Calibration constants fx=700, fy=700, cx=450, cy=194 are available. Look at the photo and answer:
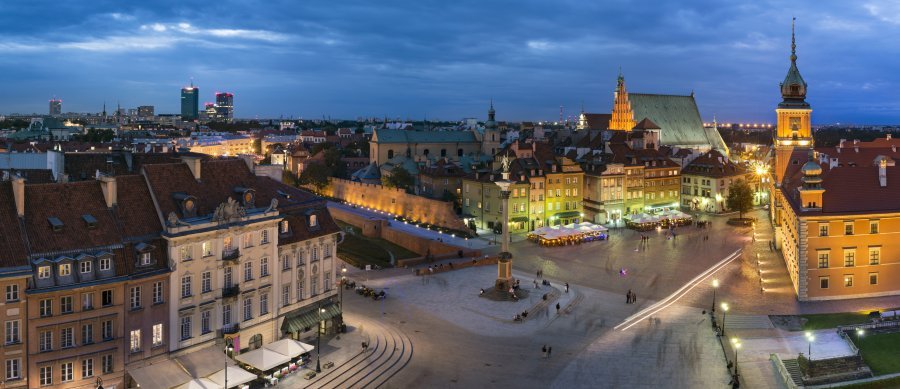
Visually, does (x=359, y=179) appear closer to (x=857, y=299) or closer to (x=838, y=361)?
(x=857, y=299)

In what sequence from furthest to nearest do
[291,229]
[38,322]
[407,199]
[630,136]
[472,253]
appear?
1. [630,136]
2. [407,199]
3. [472,253]
4. [291,229]
5. [38,322]

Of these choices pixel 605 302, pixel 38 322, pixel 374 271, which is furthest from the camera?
pixel 374 271

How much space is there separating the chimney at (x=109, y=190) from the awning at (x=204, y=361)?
24.1ft

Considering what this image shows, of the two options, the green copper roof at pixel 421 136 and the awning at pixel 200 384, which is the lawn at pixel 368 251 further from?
the green copper roof at pixel 421 136

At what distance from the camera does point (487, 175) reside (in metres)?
74.2

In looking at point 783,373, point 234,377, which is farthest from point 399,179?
point 783,373

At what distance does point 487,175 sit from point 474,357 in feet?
134

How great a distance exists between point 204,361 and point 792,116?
69.3 metres

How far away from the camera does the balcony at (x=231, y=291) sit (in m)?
32.4

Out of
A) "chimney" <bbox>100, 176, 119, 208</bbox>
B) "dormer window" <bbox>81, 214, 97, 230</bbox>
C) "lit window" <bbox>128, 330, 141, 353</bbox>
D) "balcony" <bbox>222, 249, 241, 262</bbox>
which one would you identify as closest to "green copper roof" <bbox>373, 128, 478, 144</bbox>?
"balcony" <bbox>222, 249, 241, 262</bbox>

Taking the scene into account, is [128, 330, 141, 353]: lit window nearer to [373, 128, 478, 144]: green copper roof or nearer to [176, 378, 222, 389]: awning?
[176, 378, 222, 389]: awning

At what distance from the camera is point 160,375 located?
28719 mm

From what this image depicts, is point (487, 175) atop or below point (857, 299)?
atop

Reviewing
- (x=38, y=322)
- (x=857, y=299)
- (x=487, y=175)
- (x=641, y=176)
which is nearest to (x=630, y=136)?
(x=641, y=176)
